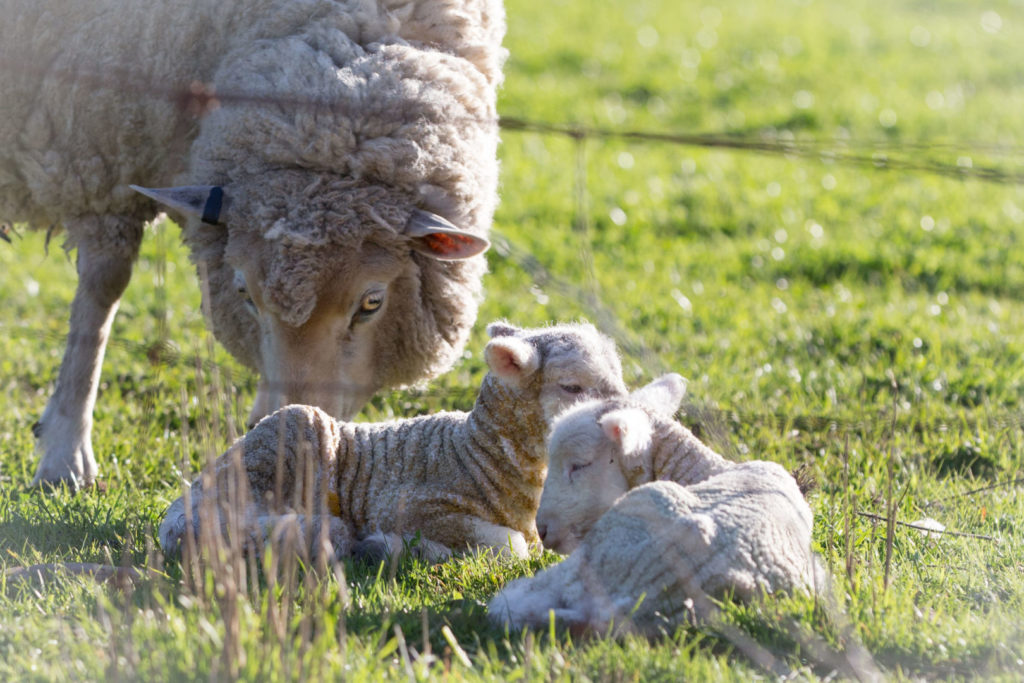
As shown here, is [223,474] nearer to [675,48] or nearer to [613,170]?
[613,170]

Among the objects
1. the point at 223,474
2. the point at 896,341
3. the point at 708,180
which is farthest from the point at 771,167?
the point at 223,474

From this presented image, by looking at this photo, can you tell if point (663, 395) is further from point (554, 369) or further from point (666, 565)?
point (666, 565)

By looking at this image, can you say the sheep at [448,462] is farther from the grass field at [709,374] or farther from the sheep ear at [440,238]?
the sheep ear at [440,238]

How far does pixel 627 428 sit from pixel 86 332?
2.63 meters

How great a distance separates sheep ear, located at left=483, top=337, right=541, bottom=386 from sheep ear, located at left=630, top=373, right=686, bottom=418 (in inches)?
13.4

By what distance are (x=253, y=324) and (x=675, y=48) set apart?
12.4 metres

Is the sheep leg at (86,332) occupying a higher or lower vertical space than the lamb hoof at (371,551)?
higher

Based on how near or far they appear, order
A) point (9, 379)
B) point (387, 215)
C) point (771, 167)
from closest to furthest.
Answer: point (387, 215)
point (9, 379)
point (771, 167)

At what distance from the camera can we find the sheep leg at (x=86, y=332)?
4594 millimetres

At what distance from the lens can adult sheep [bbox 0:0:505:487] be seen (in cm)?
431

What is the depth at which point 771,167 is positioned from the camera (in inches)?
435

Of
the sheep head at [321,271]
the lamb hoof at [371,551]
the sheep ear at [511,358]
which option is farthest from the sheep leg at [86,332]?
the sheep ear at [511,358]

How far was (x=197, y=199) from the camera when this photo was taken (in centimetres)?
437

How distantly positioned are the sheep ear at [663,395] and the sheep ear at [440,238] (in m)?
0.97
